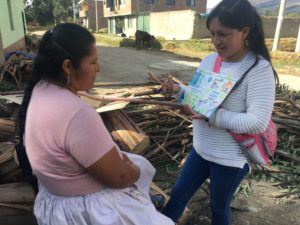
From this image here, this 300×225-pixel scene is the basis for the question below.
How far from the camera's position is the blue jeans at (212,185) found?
6.98 ft

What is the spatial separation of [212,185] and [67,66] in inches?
51.7

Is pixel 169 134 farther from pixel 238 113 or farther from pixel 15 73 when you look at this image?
pixel 15 73

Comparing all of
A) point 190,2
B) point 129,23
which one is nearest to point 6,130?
point 129,23

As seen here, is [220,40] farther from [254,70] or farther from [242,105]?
[242,105]

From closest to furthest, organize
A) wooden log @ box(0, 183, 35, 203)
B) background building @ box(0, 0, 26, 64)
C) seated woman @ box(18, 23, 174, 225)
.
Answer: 1. seated woman @ box(18, 23, 174, 225)
2. wooden log @ box(0, 183, 35, 203)
3. background building @ box(0, 0, 26, 64)

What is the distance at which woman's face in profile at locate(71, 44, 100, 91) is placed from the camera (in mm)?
1442

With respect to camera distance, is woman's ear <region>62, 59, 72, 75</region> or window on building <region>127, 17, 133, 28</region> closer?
woman's ear <region>62, 59, 72, 75</region>

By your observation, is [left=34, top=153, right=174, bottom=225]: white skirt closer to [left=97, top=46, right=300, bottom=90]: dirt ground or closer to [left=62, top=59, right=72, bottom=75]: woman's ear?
[left=62, top=59, right=72, bottom=75]: woman's ear

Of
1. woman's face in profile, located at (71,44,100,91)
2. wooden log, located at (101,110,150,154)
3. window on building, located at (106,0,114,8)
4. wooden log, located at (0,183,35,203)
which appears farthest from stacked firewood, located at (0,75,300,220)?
window on building, located at (106,0,114,8)

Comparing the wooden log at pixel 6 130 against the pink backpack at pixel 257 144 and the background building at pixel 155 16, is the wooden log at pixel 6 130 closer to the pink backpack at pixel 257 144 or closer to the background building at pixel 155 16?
the pink backpack at pixel 257 144

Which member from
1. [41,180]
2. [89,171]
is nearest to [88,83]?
[89,171]

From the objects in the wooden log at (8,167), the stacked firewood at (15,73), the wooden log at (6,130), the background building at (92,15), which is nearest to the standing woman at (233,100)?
the wooden log at (8,167)

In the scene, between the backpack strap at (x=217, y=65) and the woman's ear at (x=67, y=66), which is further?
the backpack strap at (x=217, y=65)

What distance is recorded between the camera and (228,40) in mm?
1950
